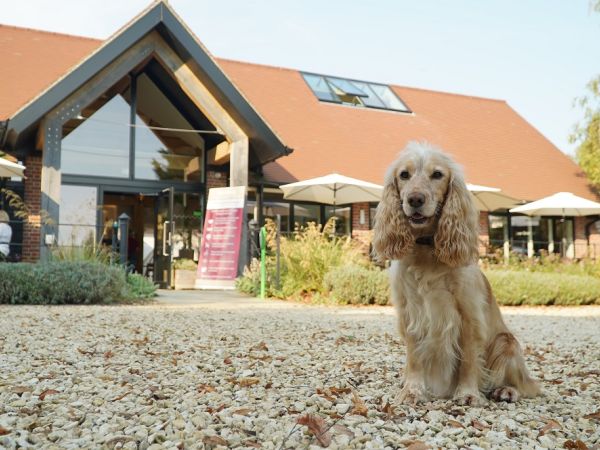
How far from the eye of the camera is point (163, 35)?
11461 mm

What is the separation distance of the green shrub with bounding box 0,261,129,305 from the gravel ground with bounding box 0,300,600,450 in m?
2.58

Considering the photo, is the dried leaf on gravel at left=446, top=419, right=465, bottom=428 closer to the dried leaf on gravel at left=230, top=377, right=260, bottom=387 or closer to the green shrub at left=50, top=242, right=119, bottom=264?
the dried leaf on gravel at left=230, top=377, right=260, bottom=387

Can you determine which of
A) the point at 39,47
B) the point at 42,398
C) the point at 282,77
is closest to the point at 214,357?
the point at 42,398

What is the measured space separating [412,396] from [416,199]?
990mm

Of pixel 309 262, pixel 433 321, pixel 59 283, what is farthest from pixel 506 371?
pixel 309 262

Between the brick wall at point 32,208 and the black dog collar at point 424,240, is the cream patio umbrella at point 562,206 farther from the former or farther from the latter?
the black dog collar at point 424,240

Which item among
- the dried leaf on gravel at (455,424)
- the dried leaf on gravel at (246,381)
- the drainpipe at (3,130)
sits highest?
the drainpipe at (3,130)

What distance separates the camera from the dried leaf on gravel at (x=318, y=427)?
2121mm

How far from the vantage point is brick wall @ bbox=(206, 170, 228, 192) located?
13656 mm

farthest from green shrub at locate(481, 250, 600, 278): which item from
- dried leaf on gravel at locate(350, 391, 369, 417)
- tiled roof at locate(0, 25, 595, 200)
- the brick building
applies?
dried leaf on gravel at locate(350, 391, 369, 417)

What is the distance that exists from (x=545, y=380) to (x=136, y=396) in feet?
8.26

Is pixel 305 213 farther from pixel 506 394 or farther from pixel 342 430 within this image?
pixel 342 430

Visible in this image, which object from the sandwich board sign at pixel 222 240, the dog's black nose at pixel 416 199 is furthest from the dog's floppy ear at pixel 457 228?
the sandwich board sign at pixel 222 240

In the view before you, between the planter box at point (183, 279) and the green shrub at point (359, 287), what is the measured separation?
14.7 ft
